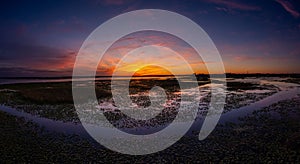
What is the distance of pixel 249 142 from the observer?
14969 mm

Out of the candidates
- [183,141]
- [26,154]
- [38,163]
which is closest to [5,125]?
[26,154]

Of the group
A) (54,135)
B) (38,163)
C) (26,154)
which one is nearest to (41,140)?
(54,135)

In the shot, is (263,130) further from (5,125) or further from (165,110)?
(5,125)

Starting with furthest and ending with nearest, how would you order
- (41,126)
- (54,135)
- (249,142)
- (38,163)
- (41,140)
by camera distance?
(41,126)
(54,135)
(41,140)
(249,142)
(38,163)

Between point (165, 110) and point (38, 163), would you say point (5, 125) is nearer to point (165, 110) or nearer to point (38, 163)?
point (38, 163)

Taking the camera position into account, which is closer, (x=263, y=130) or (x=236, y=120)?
(x=263, y=130)

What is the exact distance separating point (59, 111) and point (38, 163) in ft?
53.9

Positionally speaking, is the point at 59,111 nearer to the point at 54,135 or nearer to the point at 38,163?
the point at 54,135

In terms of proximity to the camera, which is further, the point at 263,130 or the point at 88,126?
the point at 88,126

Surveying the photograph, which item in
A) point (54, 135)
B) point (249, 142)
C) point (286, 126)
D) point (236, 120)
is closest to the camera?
point (249, 142)

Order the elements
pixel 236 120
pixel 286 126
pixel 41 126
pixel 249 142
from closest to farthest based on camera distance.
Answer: pixel 249 142
pixel 286 126
pixel 41 126
pixel 236 120

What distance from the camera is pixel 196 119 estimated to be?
2269cm

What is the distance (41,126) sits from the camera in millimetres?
20391

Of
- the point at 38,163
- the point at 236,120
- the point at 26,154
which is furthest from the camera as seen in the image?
the point at 236,120
